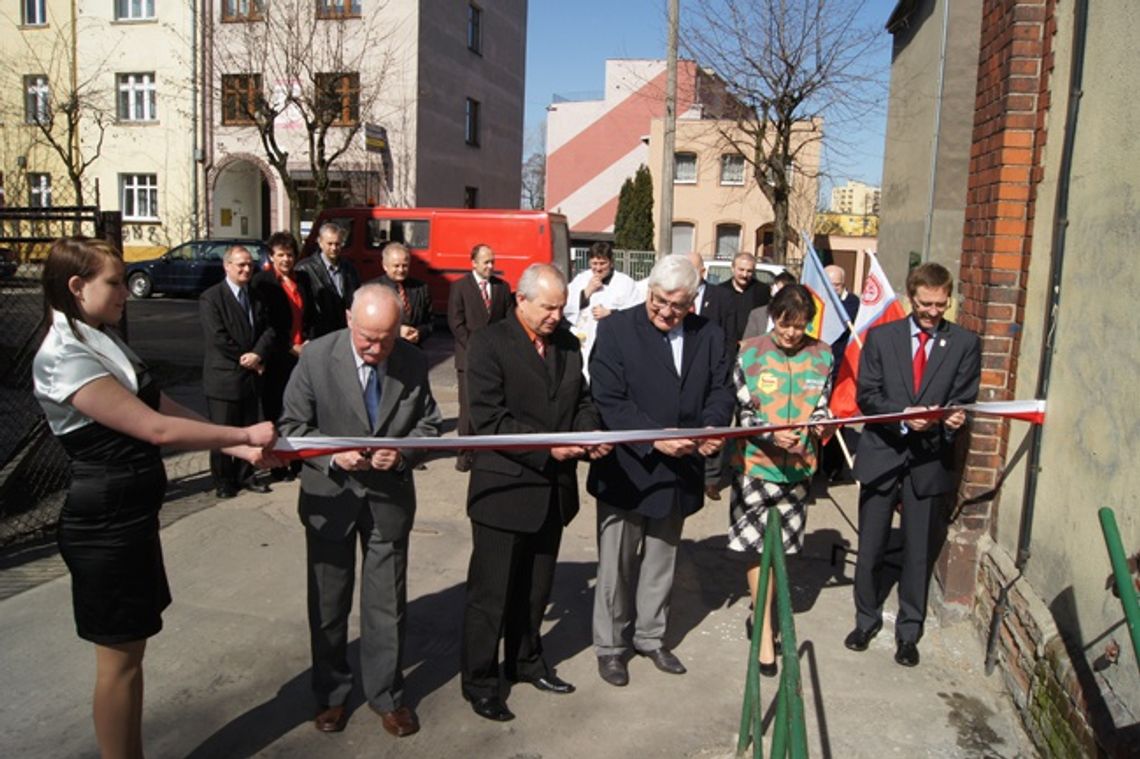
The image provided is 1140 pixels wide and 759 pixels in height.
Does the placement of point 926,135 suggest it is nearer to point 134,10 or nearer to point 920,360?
point 920,360

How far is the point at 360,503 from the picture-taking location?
12.5 feet

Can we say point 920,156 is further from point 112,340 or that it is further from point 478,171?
point 478,171

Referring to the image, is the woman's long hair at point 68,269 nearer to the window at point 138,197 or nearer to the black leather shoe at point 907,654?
the black leather shoe at point 907,654

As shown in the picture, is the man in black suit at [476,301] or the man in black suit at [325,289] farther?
the man in black suit at [476,301]

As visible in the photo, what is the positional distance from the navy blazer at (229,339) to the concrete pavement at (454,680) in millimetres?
1404

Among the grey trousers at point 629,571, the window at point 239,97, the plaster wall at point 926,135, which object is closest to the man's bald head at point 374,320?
the grey trousers at point 629,571

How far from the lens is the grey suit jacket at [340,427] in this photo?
3.79 metres

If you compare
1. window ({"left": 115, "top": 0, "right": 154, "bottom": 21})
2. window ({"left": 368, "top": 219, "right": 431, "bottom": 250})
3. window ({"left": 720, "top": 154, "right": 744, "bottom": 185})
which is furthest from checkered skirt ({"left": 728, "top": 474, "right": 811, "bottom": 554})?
window ({"left": 720, "top": 154, "right": 744, "bottom": 185})

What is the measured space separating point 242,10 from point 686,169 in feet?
63.3

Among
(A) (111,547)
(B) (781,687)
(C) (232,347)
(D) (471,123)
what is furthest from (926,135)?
(D) (471,123)

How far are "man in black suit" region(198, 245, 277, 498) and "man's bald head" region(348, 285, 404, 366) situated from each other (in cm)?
368

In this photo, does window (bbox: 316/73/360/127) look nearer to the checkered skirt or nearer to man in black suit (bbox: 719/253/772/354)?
man in black suit (bbox: 719/253/772/354)

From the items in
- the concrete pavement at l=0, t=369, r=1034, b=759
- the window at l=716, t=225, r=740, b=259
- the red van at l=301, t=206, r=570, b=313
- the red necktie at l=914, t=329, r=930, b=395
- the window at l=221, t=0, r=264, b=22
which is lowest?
the concrete pavement at l=0, t=369, r=1034, b=759

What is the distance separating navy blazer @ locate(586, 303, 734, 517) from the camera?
436 centimetres
